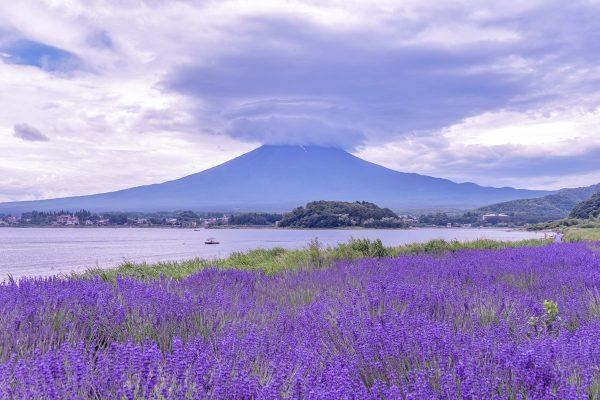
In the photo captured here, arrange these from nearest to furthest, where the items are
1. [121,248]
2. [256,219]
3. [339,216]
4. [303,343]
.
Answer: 1. [303,343]
2. [121,248]
3. [339,216]
4. [256,219]

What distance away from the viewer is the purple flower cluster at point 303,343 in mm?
2391

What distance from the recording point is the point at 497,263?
900 cm

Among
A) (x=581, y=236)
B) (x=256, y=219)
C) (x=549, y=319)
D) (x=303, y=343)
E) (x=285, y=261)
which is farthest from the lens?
(x=256, y=219)

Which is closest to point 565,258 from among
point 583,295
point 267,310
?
point 583,295

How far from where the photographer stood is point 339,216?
7894 cm

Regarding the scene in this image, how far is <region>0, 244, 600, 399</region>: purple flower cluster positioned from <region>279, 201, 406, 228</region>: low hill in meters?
73.0

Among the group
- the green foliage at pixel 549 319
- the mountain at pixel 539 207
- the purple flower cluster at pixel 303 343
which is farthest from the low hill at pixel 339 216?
the green foliage at pixel 549 319

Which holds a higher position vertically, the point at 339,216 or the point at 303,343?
the point at 339,216

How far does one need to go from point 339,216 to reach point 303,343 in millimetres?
75696

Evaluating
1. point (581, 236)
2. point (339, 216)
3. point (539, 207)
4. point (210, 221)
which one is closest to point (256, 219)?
point (210, 221)

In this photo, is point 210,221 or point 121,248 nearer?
point 121,248

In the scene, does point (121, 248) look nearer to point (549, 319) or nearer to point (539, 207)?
point (549, 319)

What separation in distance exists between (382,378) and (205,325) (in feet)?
5.52

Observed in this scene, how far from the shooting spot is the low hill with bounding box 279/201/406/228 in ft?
262
